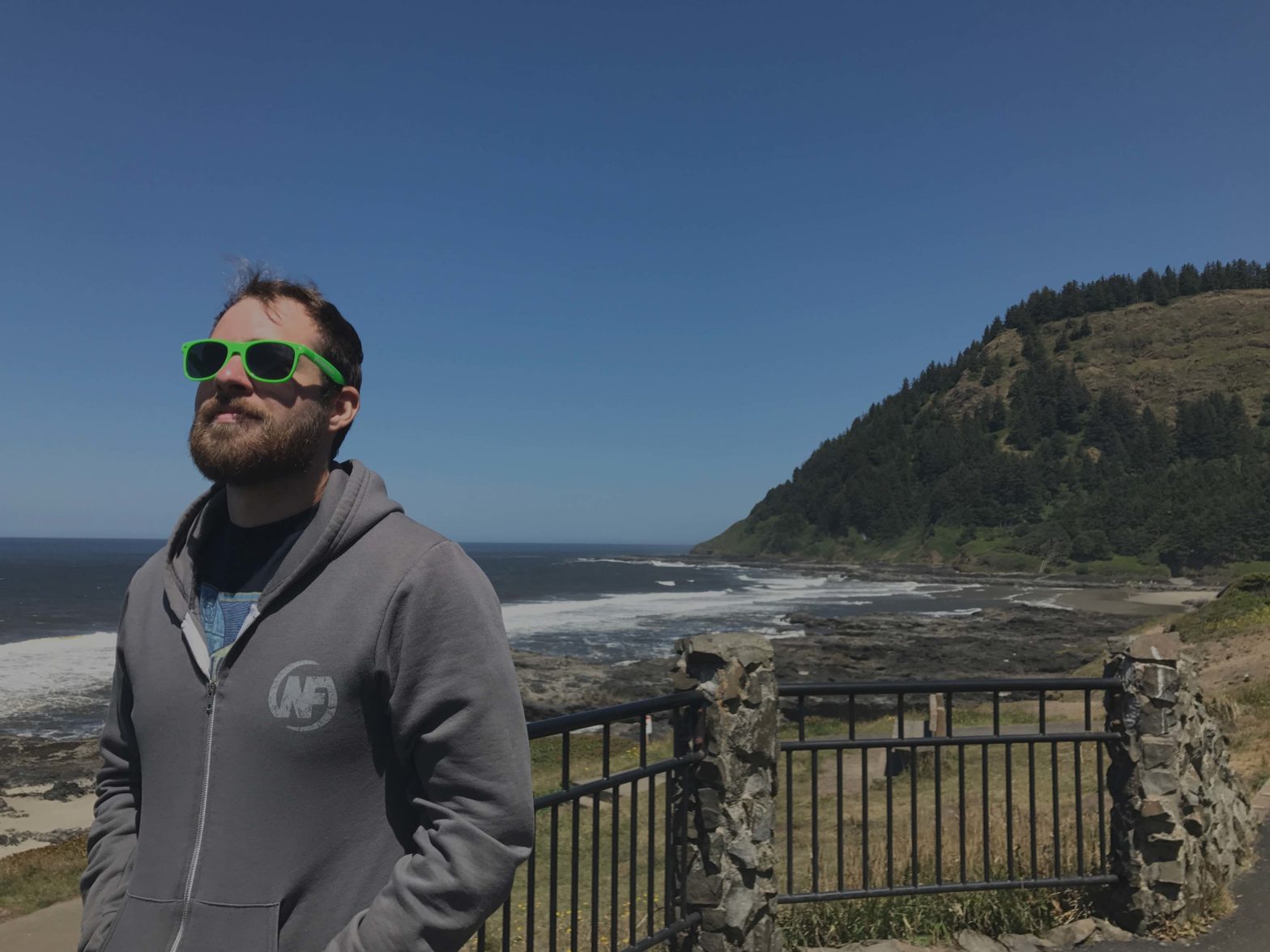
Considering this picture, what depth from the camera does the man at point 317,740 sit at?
160 cm

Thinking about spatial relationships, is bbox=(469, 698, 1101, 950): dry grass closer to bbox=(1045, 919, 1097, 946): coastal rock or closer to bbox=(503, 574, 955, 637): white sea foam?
bbox=(1045, 919, 1097, 946): coastal rock

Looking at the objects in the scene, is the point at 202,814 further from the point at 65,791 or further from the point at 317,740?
the point at 65,791

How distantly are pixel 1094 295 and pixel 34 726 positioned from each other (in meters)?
179

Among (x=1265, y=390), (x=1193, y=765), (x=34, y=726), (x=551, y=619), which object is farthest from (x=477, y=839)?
(x=1265, y=390)

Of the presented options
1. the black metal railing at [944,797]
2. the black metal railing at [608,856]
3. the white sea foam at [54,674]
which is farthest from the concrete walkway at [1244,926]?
the white sea foam at [54,674]

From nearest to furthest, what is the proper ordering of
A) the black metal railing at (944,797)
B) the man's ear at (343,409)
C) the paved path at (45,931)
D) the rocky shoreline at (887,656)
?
the man's ear at (343,409) → the black metal railing at (944,797) → the paved path at (45,931) → the rocky shoreline at (887,656)

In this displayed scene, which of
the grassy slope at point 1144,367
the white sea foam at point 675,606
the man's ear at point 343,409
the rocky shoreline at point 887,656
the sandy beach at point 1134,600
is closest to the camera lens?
the man's ear at point 343,409

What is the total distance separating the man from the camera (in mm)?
1601

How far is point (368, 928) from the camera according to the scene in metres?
1.56

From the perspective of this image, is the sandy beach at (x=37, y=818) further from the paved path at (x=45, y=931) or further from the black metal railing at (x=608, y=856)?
the black metal railing at (x=608, y=856)

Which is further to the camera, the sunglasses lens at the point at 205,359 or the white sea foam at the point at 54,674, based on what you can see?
the white sea foam at the point at 54,674

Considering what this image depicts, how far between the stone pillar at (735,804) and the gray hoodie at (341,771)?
2.21 m

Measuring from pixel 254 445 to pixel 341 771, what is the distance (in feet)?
2.26

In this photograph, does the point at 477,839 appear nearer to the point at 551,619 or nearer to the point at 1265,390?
the point at 551,619
